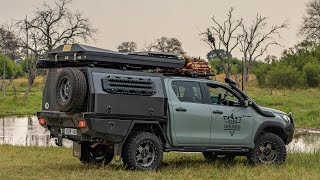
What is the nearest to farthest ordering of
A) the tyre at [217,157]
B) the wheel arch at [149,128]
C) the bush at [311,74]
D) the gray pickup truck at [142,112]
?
the gray pickup truck at [142,112]
the wheel arch at [149,128]
the tyre at [217,157]
the bush at [311,74]

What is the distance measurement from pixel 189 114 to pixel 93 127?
1987mm

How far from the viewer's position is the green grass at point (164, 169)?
9805mm

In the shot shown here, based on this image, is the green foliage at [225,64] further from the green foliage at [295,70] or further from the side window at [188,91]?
the side window at [188,91]

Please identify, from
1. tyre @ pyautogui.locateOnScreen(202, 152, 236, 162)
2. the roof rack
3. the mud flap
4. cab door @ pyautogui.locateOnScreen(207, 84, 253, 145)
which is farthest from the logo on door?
the mud flap

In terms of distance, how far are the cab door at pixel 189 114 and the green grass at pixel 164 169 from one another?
0.58 m

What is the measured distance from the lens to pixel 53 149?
1502 centimetres

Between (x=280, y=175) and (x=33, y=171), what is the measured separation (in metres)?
4.20

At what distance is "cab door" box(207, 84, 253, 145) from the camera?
448 inches

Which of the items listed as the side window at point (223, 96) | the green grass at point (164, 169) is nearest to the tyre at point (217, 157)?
the green grass at point (164, 169)

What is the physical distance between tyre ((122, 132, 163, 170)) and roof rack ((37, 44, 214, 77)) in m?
1.29

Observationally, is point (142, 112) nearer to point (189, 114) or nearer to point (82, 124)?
point (189, 114)

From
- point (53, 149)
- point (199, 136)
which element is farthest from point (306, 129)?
point (199, 136)

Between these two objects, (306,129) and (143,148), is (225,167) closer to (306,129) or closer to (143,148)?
(143,148)

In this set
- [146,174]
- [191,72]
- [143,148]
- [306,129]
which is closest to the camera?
[146,174]
